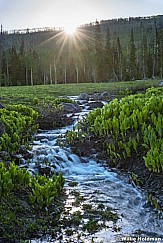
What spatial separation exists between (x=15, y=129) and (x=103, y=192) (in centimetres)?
417

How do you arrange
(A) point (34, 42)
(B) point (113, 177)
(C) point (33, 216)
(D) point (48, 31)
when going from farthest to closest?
(D) point (48, 31)
(A) point (34, 42)
(B) point (113, 177)
(C) point (33, 216)

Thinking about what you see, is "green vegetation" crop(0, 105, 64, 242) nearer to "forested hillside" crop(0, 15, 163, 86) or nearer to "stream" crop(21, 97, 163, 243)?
"stream" crop(21, 97, 163, 243)

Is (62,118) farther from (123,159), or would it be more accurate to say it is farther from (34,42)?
(34,42)

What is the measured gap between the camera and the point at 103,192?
6328 mm

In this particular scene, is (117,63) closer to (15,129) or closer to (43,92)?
(43,92)

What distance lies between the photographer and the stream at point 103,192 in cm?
454

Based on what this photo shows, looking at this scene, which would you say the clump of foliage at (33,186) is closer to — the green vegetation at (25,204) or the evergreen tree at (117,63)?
the green vegetation at (25,204)

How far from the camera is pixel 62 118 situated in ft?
43.2

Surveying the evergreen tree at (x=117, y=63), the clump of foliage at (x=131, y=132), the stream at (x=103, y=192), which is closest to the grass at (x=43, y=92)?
the clump of foliage at (x=131, y=132)

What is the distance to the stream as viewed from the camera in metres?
4.54

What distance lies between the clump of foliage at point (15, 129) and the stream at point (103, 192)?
44cm

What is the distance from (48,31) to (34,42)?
25.6 metres

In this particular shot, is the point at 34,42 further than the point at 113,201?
Yes

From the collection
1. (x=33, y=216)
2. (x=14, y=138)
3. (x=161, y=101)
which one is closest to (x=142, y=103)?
(x=161, y=101)
